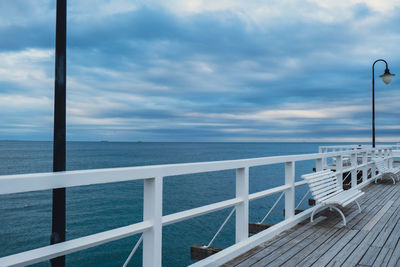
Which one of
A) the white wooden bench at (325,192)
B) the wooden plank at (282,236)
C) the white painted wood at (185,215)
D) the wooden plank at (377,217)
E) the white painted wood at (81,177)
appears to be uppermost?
the white painted wood at (81,177)

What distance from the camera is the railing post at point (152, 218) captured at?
2.59 meters

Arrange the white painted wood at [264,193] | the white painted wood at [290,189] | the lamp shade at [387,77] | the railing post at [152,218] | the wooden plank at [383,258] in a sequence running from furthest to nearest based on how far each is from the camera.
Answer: the lamp shade at [387,77], the white painted wood at [290,189], the white painted wood at [264,193], the wooden plank at [383,258], the railing post at [152,218]

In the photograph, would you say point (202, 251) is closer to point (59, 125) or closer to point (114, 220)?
point (59, 125)

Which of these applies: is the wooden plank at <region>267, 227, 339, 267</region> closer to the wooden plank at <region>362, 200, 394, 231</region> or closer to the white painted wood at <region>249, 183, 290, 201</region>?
the wooden plank at <region>362, 200, 394, 231</region>

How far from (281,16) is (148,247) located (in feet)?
64.0

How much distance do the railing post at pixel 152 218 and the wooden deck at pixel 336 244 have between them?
1.18m

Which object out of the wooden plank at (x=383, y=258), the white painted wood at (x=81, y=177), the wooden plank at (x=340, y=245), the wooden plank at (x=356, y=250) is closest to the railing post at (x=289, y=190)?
the wooden plank at (x=340, y=245)

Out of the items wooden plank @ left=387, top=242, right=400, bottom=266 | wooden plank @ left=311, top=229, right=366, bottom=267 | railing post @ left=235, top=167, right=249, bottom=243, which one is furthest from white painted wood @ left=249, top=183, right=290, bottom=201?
wooden plank @ left=387, top=242, right=400, bottom=266

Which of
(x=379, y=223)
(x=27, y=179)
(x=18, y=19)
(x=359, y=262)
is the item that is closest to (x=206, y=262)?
(x=359, y=262)

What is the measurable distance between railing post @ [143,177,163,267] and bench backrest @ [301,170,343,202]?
10.5 feet

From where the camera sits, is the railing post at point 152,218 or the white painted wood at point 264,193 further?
the white painted wood at point 264,193

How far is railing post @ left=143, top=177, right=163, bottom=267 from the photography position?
259cm

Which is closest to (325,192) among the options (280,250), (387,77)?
(280,250)

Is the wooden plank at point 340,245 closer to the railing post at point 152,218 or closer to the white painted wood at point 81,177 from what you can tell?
the white painted wood at point 81,177
